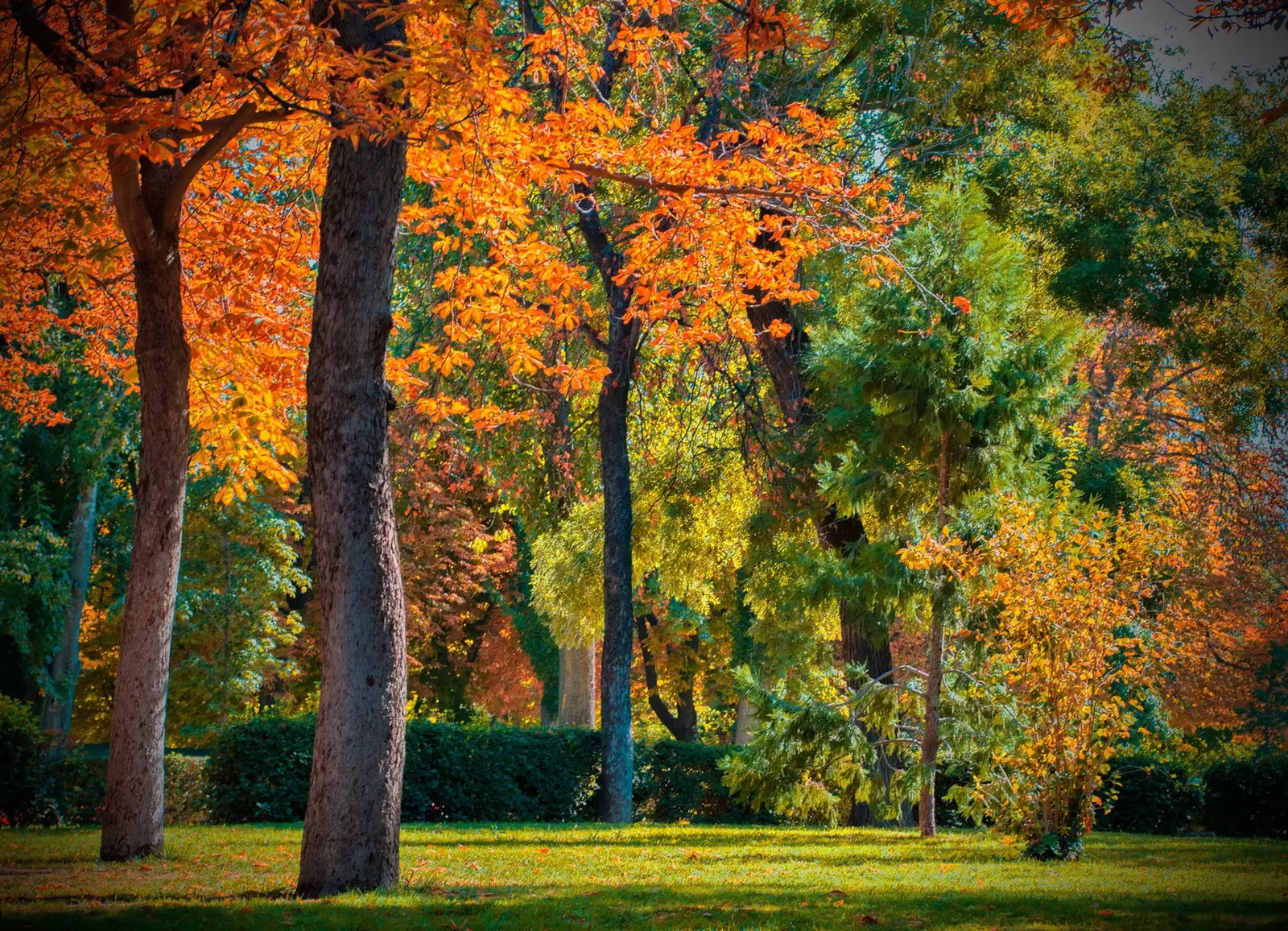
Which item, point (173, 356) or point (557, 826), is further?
point (557, 826)

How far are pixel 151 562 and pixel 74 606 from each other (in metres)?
13.9

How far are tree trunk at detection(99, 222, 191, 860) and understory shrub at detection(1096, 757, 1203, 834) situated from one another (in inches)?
512

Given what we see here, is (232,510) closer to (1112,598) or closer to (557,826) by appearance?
(557,826)

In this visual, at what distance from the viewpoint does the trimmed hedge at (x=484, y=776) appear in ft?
48.4

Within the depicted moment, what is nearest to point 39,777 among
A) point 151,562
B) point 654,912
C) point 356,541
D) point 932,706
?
point 151,562

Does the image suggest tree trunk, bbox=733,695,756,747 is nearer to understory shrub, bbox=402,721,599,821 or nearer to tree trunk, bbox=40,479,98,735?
understory shrub, bbox=402,721,599,821

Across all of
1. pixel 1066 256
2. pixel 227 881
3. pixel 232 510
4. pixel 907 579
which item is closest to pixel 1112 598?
pixel 907 579

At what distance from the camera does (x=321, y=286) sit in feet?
24.4

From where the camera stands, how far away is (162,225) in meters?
9.31

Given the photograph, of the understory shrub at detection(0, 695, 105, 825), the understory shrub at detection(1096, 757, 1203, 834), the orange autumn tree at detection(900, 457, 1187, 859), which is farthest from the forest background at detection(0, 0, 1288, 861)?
the understory shrub at detection(1096, 757, 1203, 834)

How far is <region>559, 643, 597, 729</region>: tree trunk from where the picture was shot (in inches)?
919

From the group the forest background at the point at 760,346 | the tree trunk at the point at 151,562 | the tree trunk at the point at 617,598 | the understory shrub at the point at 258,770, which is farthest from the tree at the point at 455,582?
the tree trunk at the point at 151,562

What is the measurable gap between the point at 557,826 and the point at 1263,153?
513 inches

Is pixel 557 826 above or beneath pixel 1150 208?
beneath
